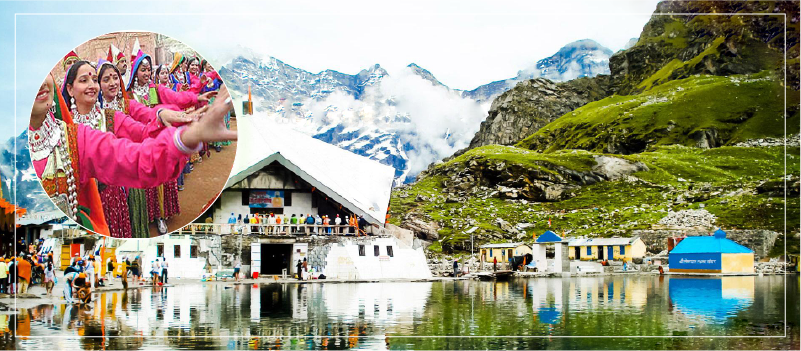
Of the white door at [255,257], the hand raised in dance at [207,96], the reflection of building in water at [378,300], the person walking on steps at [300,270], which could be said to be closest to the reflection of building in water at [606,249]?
the reflection of building in water at [378,300]

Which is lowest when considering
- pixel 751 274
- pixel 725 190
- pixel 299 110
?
pixel 751 274

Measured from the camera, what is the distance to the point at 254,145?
28016mm

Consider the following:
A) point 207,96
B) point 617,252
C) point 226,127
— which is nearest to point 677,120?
point 617,252

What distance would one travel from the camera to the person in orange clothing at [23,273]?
1878cm

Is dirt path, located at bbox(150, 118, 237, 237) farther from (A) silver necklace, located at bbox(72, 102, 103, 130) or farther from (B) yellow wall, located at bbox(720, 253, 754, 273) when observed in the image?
(B) yellow wall, located at bbox(720, 253, 754, 273)

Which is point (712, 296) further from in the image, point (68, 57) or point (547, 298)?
point (68, 57)

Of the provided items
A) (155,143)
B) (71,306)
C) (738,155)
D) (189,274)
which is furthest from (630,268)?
(738,155)

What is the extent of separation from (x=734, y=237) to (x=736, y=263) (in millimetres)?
7791

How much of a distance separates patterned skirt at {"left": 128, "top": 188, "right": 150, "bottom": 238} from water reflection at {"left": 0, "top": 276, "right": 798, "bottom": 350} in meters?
2.04

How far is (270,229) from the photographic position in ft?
87.3

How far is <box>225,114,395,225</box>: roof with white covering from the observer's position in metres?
27.2

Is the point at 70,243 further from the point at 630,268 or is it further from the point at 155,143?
the point at 630,268

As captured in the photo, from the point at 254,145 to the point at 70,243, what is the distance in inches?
285

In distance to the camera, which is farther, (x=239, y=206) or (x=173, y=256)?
(x=239, y=206)
